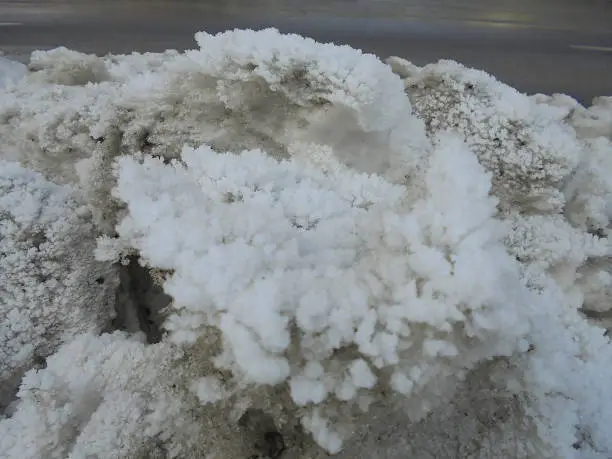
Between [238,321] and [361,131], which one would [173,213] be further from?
[361,131]

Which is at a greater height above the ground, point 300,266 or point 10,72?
point 300,266

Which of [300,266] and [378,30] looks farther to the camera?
[378,30]

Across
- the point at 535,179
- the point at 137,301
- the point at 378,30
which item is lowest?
the point at 137,301

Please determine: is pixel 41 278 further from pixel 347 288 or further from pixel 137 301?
pixel 347 288

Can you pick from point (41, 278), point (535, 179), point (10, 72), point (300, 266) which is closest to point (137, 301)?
point (41, 278)

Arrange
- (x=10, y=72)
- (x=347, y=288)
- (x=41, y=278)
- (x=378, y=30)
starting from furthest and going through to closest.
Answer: (x=378, y=30), (x=10, y=72), (x=41, y=278), (x=347, y=288)

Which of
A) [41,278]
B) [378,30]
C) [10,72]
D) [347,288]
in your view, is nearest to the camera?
[347,288]

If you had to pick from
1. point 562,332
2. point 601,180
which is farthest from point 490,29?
point 562,332

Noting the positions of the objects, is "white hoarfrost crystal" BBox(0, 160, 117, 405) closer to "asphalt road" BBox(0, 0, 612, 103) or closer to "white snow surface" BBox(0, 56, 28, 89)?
"white snow surface" BBox(0, 56, 28, 89)
